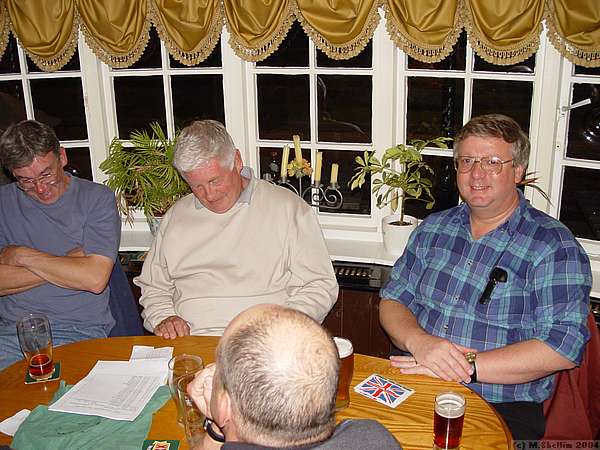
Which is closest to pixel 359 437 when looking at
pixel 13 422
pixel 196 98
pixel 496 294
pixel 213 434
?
pixel 213 434

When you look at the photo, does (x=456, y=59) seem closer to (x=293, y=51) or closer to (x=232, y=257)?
(x=293, y=51)

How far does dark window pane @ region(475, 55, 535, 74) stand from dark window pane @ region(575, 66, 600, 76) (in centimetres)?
19

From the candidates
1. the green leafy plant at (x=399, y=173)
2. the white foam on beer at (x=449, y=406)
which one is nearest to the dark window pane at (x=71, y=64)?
the green leafy plant at (x=399, y=173)

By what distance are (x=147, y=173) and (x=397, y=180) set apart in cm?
126

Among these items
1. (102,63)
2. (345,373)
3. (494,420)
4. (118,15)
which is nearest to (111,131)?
(102,63)

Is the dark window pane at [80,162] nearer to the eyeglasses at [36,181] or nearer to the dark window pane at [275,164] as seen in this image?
the dark window pane at [275,164]

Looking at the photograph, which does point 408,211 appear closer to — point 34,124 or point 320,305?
point 320,305

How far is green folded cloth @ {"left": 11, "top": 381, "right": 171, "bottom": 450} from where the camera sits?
1379 mm

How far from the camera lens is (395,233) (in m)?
2.96

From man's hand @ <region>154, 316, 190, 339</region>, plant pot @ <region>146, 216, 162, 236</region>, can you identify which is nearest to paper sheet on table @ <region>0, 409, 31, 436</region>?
man's hand @ <region>154, 316, 190, 339</region>

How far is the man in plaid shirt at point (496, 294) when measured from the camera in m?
1.76

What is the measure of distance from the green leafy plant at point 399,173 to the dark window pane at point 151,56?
124 centimetres

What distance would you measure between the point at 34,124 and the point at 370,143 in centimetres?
165

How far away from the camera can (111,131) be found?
3.39 metres
